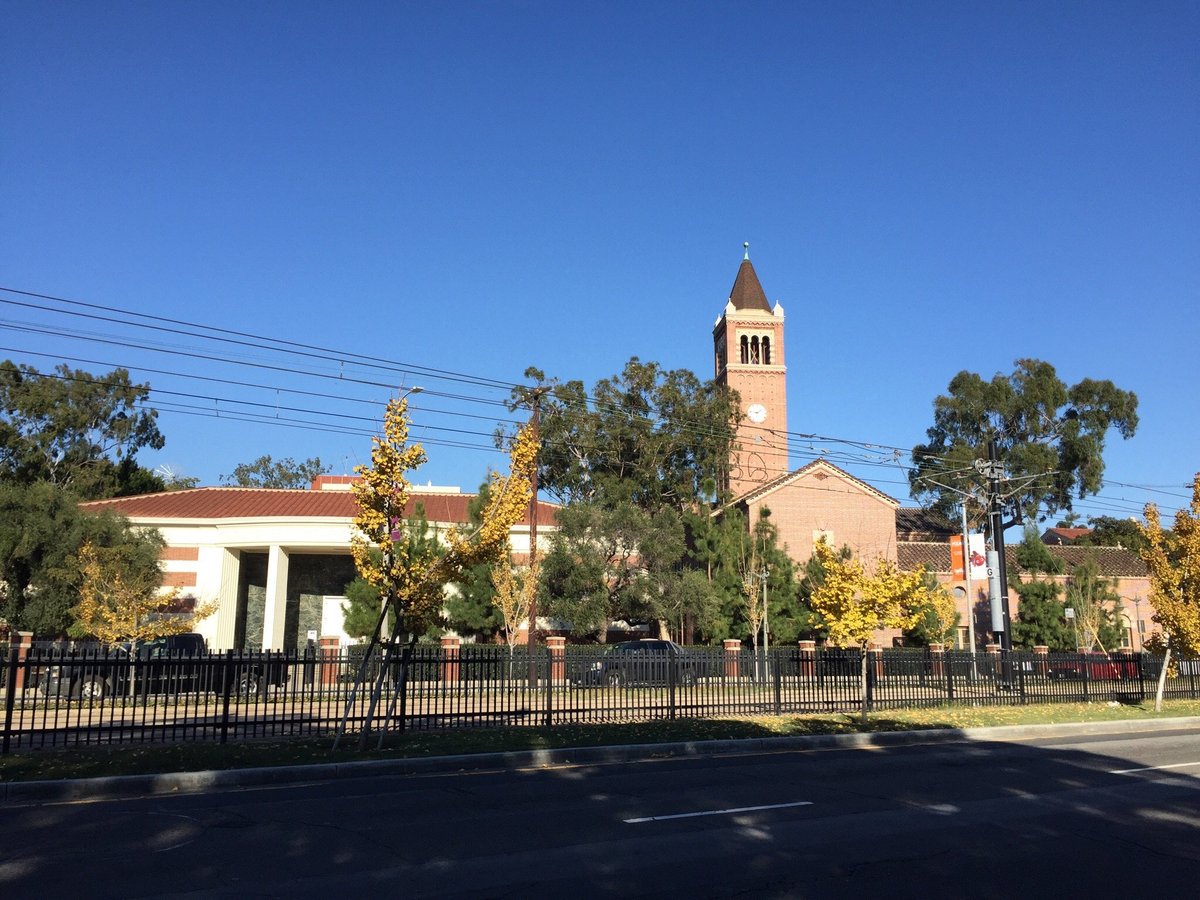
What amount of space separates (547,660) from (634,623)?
24972mm

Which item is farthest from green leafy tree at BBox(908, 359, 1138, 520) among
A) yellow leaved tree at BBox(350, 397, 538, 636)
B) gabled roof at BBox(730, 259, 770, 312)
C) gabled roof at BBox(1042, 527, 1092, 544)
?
yellow leaved tree at BBox(350, 397, 538, 636)

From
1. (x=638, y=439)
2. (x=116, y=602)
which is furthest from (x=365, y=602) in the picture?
(x=638, y=439)

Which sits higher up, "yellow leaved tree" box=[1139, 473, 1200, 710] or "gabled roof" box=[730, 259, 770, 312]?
"gabled roof" box=[730, 259, 770, 312]

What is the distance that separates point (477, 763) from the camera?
14.4 metres

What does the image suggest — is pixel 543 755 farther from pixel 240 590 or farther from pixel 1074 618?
pixel 1074 618

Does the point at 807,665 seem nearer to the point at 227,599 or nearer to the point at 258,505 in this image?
the point at 227,599

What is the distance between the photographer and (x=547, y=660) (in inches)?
→ 772

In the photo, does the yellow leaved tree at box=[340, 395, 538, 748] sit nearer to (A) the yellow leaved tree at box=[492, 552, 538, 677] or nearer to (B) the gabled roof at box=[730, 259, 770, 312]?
(A) the yellow leaved tree at box=[492, 552, 538, 677]

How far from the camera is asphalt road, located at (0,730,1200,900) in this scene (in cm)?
718

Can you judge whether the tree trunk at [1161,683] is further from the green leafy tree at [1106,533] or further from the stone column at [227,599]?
the green leafy tree at [1106,533]

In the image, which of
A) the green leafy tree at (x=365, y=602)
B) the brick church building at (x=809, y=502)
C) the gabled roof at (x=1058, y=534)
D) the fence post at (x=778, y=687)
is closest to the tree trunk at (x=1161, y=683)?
the fence post at (x=778, y=687)

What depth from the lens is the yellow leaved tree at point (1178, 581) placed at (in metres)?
25.5

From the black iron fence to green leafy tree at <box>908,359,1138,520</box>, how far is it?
35.6 meters

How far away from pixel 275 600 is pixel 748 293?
43331mm
